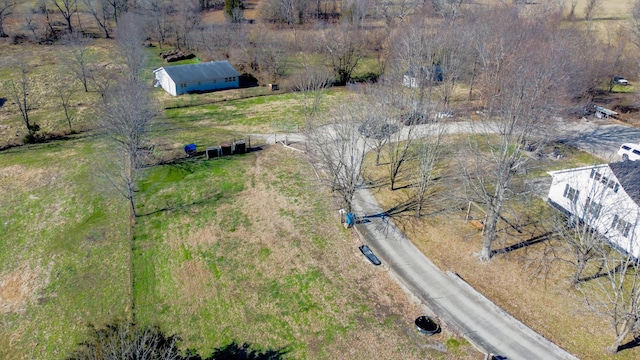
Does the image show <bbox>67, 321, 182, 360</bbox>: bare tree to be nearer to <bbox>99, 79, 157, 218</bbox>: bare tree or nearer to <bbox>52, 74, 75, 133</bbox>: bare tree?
<bbox>99, 79, 157, 218</bbox>: bare tree

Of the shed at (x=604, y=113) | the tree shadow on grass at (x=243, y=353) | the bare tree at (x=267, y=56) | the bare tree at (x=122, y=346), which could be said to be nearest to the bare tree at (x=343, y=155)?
the tree shadow on grass at (x=243, y=353)

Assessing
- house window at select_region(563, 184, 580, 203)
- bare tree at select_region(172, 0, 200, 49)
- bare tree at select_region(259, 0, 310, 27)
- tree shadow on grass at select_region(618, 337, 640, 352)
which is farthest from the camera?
bare tree at select_region(259, 0, 310, 27)

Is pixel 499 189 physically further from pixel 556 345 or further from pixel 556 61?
pixel 556 61

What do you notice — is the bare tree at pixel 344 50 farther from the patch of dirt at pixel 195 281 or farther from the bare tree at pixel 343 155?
the patch of dirt at pixel 195 281

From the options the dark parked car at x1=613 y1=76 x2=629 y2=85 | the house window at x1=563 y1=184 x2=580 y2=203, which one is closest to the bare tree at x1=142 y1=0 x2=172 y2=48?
the house window at x1=563 y1=184 x2=580 y2=203

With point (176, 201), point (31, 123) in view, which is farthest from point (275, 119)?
point (31, 123)

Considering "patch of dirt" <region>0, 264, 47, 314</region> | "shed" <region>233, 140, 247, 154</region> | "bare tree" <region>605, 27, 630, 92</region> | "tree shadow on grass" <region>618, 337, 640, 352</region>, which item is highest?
"bare tree" <region>605, 27, 630, 92</region>
